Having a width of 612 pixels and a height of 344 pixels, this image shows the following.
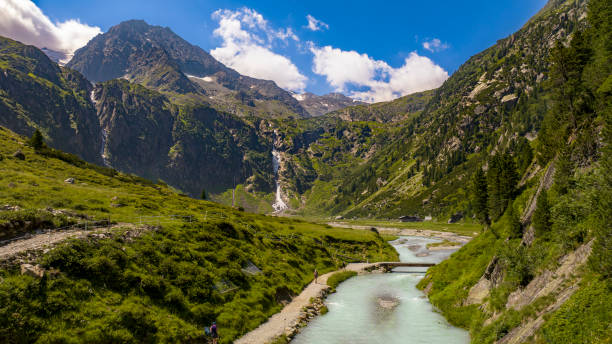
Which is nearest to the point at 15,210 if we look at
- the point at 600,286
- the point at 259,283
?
the point at 259,283

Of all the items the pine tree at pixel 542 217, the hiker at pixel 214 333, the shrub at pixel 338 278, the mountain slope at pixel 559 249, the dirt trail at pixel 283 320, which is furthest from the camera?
the shrub at pixel 338 278

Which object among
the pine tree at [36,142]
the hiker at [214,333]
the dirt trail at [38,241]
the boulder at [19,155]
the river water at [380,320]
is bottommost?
the river water at [380,320]

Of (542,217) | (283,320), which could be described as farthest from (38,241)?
(542,217)

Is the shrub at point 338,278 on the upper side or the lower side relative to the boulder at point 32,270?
lower

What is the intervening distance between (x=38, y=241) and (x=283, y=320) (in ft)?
A: 93.0

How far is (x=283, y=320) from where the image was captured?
3991 cm

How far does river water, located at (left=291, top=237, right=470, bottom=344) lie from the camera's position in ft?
116

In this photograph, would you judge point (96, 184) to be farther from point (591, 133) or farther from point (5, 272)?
point (591, 133)

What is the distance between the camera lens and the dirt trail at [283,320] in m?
33.3

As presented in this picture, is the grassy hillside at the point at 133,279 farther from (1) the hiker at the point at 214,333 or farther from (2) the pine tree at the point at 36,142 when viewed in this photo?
(2) the pine tree at the point at 36,142

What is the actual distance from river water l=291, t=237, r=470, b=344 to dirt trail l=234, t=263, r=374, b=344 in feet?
7.33

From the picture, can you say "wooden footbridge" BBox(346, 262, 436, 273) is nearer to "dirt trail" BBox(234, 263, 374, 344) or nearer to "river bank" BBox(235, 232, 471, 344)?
"river bank" BBox(235, 232, 471, 344)

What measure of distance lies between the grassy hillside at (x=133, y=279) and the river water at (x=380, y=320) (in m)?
8.06

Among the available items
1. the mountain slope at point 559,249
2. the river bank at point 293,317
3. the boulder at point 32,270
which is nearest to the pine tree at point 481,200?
the mountain slope at point 559,249
